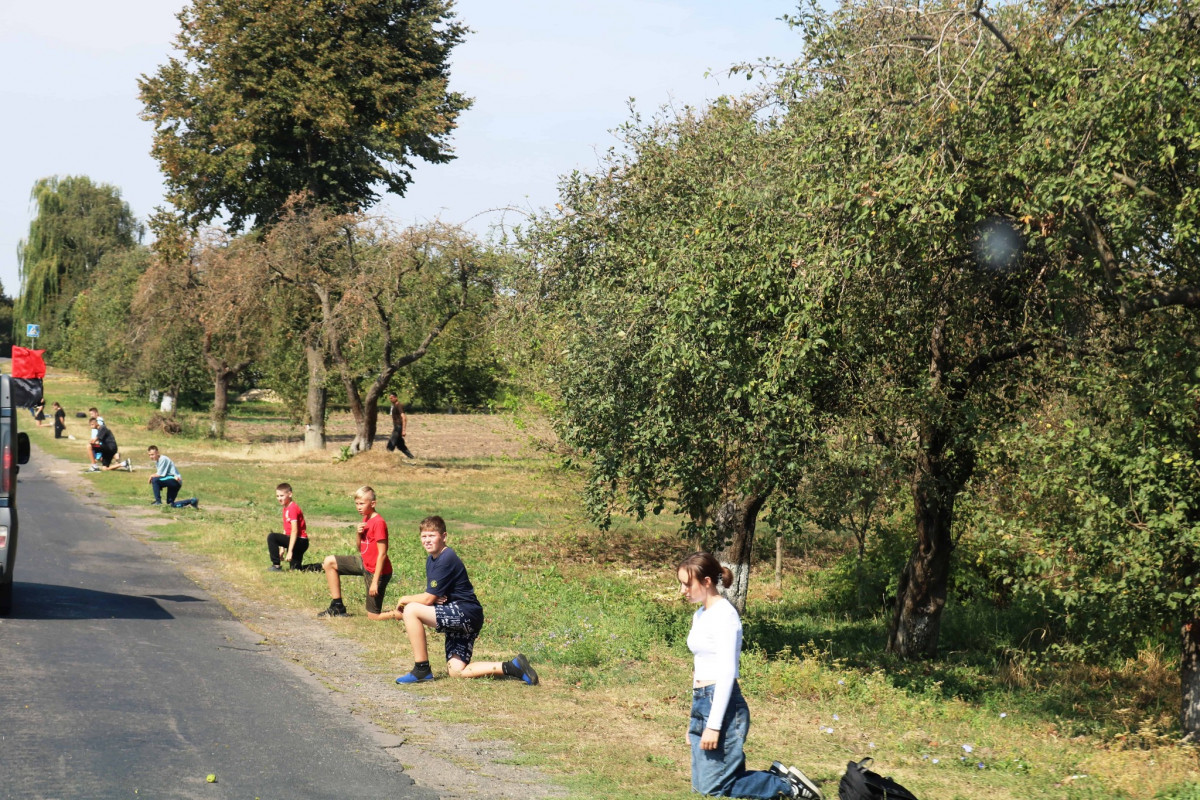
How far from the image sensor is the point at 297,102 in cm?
3662

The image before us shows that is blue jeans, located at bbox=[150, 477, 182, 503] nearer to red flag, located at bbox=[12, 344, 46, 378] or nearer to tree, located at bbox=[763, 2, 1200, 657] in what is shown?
red flag, located at bbox=[12, 344, 46, 378]

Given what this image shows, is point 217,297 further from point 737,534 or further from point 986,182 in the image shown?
point 986,182

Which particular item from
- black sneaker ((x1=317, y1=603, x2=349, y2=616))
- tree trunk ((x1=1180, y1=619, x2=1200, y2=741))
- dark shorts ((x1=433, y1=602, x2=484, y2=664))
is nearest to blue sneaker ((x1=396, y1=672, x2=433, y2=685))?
dark shorts ((x1=433, y1=602, x2=484, y2=664))

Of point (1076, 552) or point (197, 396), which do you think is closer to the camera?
point (1076, 552)

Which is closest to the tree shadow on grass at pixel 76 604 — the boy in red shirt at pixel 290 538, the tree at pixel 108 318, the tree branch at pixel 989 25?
the boy in red shirt at pixel 290 538

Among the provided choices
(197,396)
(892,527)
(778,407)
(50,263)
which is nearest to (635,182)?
(778,407)

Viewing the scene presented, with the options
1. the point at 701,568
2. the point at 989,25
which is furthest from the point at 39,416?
the point at 701,568

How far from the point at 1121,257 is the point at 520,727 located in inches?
244

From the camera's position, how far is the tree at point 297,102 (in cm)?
3678

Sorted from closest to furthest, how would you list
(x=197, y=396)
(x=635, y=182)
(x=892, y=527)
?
(x=635, y=182) < (x=892, y=527) < (x=197, y=396)

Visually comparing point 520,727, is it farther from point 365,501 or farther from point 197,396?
point 197,396

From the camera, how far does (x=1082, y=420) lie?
10164 millimetres

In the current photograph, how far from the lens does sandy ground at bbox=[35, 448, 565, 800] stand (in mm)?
6469

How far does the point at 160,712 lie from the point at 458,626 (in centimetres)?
256
